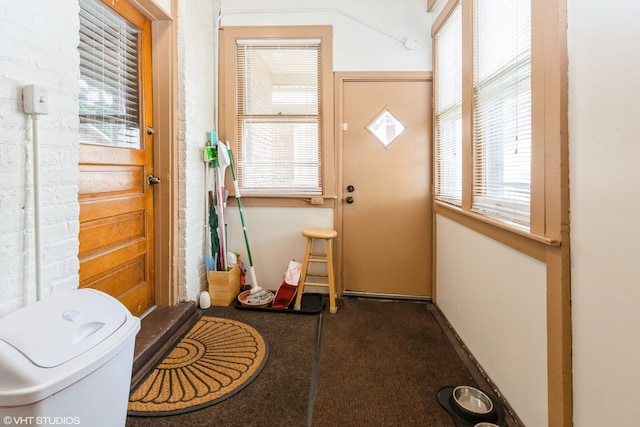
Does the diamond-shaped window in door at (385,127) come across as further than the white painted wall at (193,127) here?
Yes

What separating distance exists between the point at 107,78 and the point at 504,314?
101 inches

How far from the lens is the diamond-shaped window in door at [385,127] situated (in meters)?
2.84

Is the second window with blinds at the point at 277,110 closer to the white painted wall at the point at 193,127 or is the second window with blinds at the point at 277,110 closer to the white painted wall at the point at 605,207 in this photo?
the white painted wall at the point at 193,127

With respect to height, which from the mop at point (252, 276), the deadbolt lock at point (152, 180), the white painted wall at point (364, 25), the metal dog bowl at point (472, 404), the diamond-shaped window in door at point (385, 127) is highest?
the white painted wall at point (364, 25)

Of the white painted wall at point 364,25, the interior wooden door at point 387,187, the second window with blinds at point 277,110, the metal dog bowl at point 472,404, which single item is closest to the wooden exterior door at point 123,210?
the second window with blinds at point 277,110

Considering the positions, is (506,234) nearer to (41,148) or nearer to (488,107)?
(488,107)

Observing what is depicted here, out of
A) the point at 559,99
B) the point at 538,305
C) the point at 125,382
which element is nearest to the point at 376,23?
the point at 559,99

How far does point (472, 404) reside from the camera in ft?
5.11

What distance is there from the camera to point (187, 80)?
2.32 meters

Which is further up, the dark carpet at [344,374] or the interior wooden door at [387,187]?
the interior wooden door at [387,187]

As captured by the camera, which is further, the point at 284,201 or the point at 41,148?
the point at 284,201

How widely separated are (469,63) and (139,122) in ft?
7.29

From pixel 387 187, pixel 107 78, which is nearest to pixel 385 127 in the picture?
pixel 387 187

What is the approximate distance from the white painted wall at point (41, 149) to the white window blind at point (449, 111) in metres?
2.31
